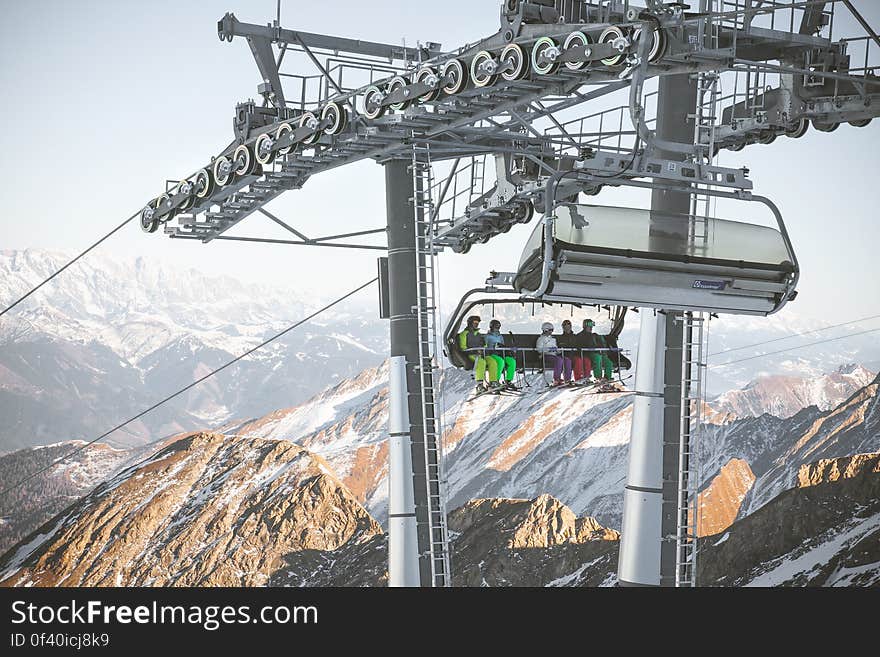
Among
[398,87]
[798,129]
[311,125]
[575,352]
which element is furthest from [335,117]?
[798,129]

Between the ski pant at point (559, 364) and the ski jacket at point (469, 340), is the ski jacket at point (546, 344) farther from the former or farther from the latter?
the ski jacket at point (469, 340)

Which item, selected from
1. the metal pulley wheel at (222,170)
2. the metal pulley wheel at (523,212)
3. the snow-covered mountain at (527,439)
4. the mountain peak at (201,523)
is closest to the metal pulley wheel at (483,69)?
the metal pulley wheel at (222,170)

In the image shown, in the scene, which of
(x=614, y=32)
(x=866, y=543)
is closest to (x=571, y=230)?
(x=614, y=32)

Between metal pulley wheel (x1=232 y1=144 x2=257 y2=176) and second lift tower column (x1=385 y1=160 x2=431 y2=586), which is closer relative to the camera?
metal pulley wheel (x1=232 y1=144 x2=257 y2=176)

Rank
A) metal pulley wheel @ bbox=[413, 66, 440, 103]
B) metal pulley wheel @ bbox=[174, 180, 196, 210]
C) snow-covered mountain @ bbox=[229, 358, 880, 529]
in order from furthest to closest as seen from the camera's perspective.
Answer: snow-covered mountain @ bbox=[229, 358, 880, 529]
metal pulley wheel @ bbox=[174, 180, 196, 210]
metal pulley wheel @ bbox=[413, 66, 440, 103]

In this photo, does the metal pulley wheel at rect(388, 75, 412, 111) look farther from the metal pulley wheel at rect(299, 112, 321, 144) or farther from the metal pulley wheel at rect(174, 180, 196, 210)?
the metal pulley wheel at rect(174, 180, 196, 210)

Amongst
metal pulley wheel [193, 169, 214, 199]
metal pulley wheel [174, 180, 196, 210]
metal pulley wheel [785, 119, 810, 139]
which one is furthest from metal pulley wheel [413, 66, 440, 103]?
metal pulley wheel [785, 119, 810, 139]

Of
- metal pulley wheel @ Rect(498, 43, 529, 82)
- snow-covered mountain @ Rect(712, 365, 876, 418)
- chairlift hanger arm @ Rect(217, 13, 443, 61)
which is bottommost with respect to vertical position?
metal pulley wheel @ Rect(498, 43, 529, 82)
